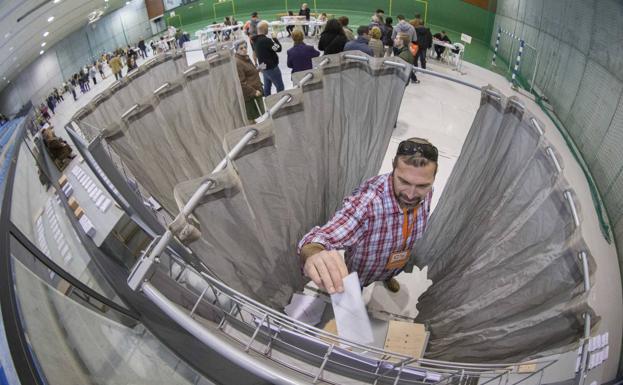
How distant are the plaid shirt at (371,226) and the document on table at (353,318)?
1.46 ft

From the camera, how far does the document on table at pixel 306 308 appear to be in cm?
218

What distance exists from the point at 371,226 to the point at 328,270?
614 mm

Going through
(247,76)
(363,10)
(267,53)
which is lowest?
(247,76)

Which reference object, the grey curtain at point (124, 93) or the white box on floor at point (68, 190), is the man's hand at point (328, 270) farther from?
the white box on floor at point (68, 190)

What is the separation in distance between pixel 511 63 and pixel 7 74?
24.4ft

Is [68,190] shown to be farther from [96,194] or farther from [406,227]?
[406,227]

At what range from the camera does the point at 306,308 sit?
221cm

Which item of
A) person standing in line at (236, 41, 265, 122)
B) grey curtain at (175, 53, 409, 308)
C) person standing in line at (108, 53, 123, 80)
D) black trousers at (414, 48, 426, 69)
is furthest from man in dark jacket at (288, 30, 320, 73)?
person standing in line at (108, 53, 123, 80)

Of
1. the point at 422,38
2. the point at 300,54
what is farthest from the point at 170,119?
the point at 422,38

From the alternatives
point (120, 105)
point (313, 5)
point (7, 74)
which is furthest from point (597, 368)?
point (313, 5)

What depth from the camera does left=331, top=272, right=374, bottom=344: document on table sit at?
104cm

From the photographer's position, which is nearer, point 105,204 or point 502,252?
point 502,252

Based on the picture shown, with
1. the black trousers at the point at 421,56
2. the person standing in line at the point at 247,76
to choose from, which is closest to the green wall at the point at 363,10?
the black trousers at the point at 421,56

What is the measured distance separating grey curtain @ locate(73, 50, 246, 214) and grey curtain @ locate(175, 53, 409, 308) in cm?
82
